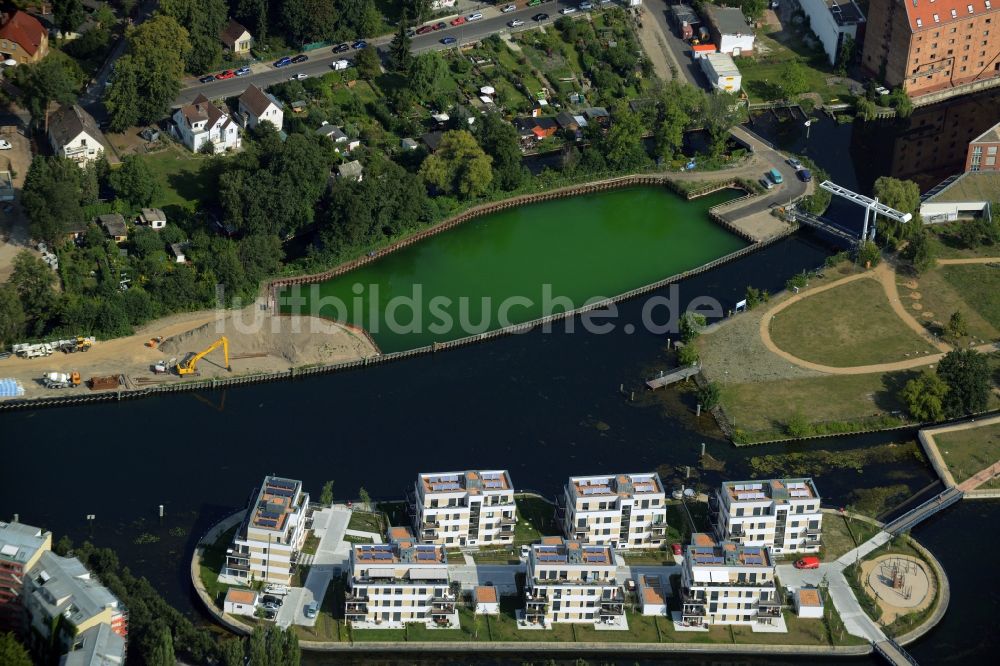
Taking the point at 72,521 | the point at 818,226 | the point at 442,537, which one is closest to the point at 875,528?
the point at 442,537

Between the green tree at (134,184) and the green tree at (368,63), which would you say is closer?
the green tree at (134,184)

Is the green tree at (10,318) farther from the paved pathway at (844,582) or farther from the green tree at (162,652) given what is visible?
the paved pathway at (844,582)

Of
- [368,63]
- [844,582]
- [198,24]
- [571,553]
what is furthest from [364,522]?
[198,24]

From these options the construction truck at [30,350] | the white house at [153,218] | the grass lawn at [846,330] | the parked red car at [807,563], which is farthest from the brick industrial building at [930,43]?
the construction truck at [30,350]

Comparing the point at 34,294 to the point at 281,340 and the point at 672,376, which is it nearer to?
the point at 281,340

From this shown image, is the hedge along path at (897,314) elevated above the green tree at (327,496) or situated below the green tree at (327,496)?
above

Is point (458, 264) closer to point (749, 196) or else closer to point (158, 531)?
point (749, 196)

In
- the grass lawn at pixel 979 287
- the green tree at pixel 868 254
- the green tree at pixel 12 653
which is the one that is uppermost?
the green tree at pixel 868 254
